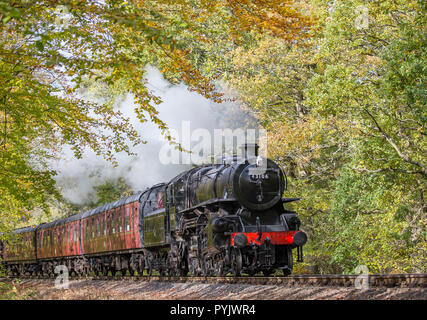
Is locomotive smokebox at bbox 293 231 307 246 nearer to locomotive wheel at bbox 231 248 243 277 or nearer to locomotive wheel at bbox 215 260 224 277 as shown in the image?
locomotive wheel at bbox 231 248 243 277

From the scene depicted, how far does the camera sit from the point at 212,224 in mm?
12844

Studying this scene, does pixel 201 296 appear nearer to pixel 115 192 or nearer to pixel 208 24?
pixel 208 24

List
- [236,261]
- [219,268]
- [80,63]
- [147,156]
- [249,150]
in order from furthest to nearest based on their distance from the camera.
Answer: [147,156] < [249,150] < [219,268] < [236,261] < [80,63]

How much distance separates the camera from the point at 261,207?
1331 centimetres

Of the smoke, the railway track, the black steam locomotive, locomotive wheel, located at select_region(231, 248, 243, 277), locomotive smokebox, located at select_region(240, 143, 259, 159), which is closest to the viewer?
the railway track

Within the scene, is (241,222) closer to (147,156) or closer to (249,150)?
(249,150)

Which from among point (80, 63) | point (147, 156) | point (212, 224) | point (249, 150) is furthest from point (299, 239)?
point (147, 156)

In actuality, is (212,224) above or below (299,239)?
above

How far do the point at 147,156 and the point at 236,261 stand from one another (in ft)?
52.7

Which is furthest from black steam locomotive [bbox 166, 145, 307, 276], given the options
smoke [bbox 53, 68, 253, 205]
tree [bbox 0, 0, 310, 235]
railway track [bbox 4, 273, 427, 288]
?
smoke [bbox 53, 68, 253, 205]

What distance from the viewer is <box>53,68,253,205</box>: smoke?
1094 inches

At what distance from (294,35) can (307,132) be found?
8341 millimetres

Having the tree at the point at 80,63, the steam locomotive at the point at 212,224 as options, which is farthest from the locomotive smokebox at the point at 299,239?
the tree at the point at 80,63

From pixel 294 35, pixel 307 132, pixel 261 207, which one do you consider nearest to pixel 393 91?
pixel 294 35
